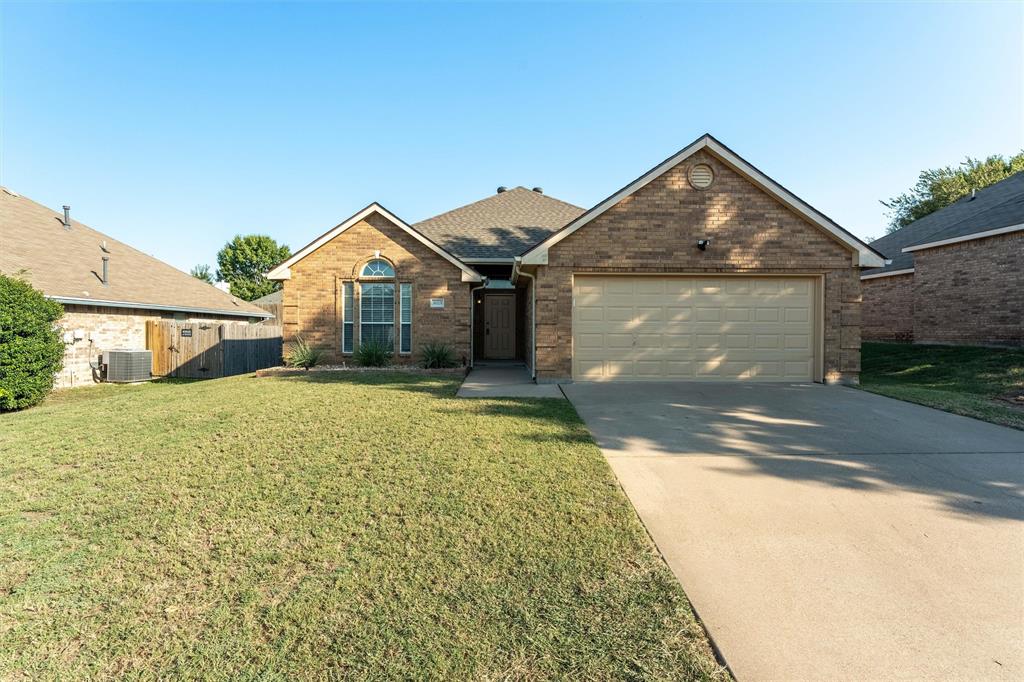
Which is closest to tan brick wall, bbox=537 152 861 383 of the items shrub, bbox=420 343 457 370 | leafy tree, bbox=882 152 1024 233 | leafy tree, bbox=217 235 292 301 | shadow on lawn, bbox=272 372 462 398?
shadow on lawn, bbox=272 372 462 398

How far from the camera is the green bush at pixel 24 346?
31.5 ft

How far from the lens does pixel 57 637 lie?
2.52 m

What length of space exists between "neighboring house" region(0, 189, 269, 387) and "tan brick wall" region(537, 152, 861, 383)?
538 inches

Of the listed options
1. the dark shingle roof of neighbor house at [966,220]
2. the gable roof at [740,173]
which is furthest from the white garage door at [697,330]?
the dark shingle roof of neighbor house at [966,220]

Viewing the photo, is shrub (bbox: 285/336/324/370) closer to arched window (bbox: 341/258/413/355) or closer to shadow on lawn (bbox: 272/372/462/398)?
arched window (bbox: 341/258/413/355)

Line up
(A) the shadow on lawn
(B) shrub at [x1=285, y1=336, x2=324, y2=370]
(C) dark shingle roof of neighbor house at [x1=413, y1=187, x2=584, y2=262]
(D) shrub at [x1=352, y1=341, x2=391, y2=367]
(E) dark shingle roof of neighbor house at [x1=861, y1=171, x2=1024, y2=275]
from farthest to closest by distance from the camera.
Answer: (C) dark shingle roof of neighbor house at [x1=413, y1=187, x2=584, y2=262] < (E) dark shingle roof of neighbor house at [x1=861, y1=171, x2=1024, y2=275] < (D) shrub at [x1=352, y1=341, x2=391, y2=367] < (B) shrub at [x1=285, y1=336, x2=324, y2=370] < (A) the shadow on lawn

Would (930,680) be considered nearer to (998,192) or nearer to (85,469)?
(85,469)

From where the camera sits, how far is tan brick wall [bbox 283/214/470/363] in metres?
13.3

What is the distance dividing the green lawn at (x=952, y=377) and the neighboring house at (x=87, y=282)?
20338 millimetres

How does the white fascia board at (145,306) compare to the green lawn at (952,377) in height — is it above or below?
above

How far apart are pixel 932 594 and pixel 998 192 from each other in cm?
Answer: 2366

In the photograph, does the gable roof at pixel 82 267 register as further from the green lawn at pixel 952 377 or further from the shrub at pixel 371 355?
the green lawn at pixel 952 377

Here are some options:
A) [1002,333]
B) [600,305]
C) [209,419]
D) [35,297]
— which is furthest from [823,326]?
[35,297]

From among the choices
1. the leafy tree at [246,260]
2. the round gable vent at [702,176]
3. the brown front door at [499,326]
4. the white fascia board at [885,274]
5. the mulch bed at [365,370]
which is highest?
the leafy tree at [246,260]
